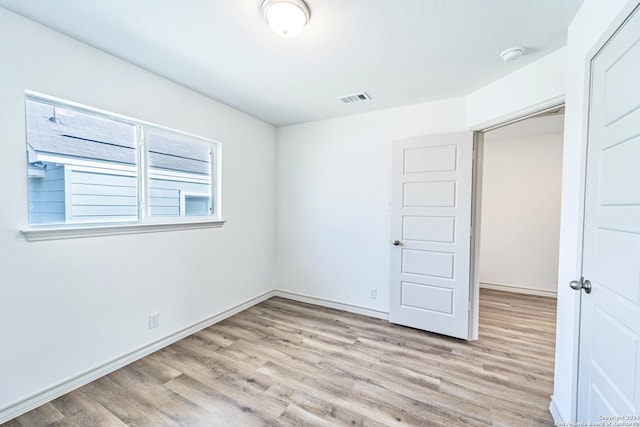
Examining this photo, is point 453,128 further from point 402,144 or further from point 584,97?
point 584,97

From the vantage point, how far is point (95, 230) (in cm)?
195

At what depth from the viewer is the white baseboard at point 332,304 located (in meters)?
3.18

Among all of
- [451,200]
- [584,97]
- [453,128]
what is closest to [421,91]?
[453,128]

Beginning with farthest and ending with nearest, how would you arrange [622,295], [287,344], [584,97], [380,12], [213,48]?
[287,344] → [213,48] → [380,12] → [584,97] → [622,295]

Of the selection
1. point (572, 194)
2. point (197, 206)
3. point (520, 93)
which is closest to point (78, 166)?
point (197, 206)

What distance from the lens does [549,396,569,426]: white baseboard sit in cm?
150

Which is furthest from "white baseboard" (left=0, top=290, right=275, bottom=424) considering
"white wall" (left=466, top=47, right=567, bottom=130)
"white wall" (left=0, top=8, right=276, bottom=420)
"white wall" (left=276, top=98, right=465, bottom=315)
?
"white wall" (left=466, top=47, right=567, bottom=130)

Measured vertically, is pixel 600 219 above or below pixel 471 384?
above

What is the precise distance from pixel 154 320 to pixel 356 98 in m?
3.02

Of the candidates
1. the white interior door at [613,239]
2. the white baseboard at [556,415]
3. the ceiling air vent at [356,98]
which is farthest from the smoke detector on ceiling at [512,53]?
the white baseboard at [556,415]

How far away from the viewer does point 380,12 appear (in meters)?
1.54

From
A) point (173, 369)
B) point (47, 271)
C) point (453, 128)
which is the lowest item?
point (173, 369)

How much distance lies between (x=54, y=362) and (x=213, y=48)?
2529mm

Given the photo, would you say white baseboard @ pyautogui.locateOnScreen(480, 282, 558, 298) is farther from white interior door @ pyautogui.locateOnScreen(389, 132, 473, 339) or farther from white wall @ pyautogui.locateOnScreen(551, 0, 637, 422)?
white wall @ pyautogui.locateOnScreen(551, 0, 637, 422)
